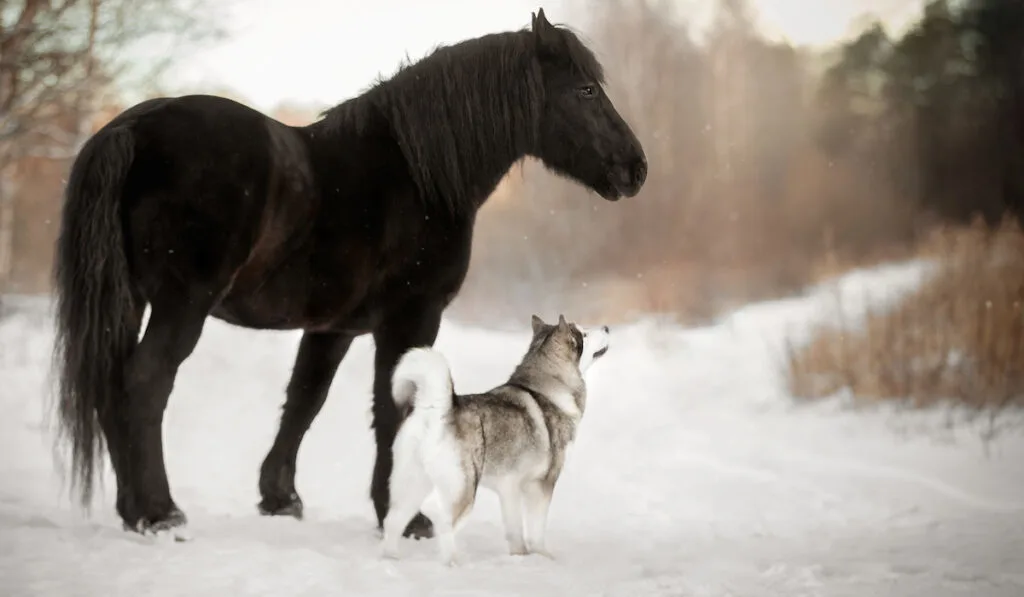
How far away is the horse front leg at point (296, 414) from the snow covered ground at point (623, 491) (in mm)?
152

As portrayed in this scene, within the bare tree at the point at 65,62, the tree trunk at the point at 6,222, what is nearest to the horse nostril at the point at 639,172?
the bare tree at the point at 65,62

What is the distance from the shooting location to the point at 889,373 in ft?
15.9

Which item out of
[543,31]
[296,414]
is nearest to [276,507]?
[296,414]

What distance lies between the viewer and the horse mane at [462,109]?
3.18 meters

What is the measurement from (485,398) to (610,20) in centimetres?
397

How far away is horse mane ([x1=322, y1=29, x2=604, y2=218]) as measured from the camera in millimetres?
3184

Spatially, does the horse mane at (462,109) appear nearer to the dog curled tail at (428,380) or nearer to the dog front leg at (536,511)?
the dog curled tail at (428,380)

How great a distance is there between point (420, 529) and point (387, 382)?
20.6 inches

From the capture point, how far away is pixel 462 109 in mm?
3221

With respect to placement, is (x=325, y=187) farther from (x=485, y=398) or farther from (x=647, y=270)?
(x=647, y=270)

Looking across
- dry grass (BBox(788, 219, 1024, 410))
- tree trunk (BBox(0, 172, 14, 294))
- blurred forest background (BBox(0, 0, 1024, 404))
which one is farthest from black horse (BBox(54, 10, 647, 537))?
tree trunk (BBox(0, 172, 14, 294))

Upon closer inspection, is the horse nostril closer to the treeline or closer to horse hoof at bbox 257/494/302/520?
horse hoof at bbox 257/494/302/520

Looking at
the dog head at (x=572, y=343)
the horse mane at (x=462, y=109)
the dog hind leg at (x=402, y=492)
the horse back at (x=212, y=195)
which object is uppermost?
the horse mane at (x=462, y=109)

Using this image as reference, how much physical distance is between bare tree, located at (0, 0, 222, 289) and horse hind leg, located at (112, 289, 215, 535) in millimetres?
2119
